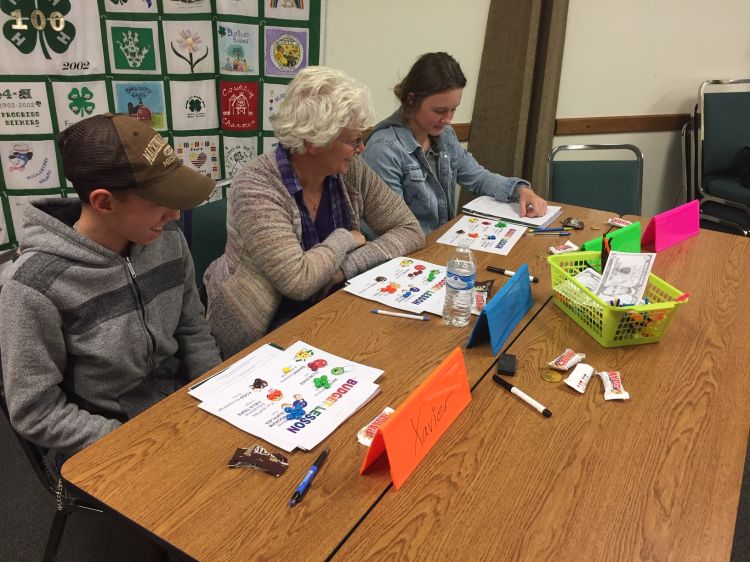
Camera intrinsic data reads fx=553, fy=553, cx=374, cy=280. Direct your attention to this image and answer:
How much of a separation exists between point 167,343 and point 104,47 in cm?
185

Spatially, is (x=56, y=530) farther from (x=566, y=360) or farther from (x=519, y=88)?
(x=519, y=88)

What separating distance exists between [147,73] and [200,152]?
0.45 metres

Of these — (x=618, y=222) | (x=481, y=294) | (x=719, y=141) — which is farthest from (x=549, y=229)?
(x=719, y=141)

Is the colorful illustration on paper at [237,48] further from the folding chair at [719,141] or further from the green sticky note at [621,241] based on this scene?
the folding chair at [719,141]

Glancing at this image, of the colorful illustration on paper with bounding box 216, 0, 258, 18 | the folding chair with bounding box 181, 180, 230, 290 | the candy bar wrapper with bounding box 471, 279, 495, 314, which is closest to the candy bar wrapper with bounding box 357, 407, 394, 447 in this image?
the candy bar wrapper with bounding box 471, 279, 495, 314

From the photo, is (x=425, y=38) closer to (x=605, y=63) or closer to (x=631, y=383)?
(x=605, y=63)

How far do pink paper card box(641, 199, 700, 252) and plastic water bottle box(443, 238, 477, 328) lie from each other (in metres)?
0.87

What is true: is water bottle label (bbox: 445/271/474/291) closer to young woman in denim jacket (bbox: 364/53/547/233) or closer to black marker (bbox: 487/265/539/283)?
black marker (bbox: 487/265/539/283)

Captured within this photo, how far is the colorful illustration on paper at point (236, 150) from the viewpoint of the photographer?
9.75 ft

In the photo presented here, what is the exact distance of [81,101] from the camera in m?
2.55

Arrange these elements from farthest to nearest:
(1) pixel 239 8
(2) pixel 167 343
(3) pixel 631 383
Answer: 1. (1) pixel 239 8
2. (2) pixel 167 343
3. (3) pixel 631 383

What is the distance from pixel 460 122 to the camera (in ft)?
11.2

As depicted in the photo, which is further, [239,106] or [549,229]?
[239,106]

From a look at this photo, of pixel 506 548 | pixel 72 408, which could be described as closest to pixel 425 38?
pixel 72 408
